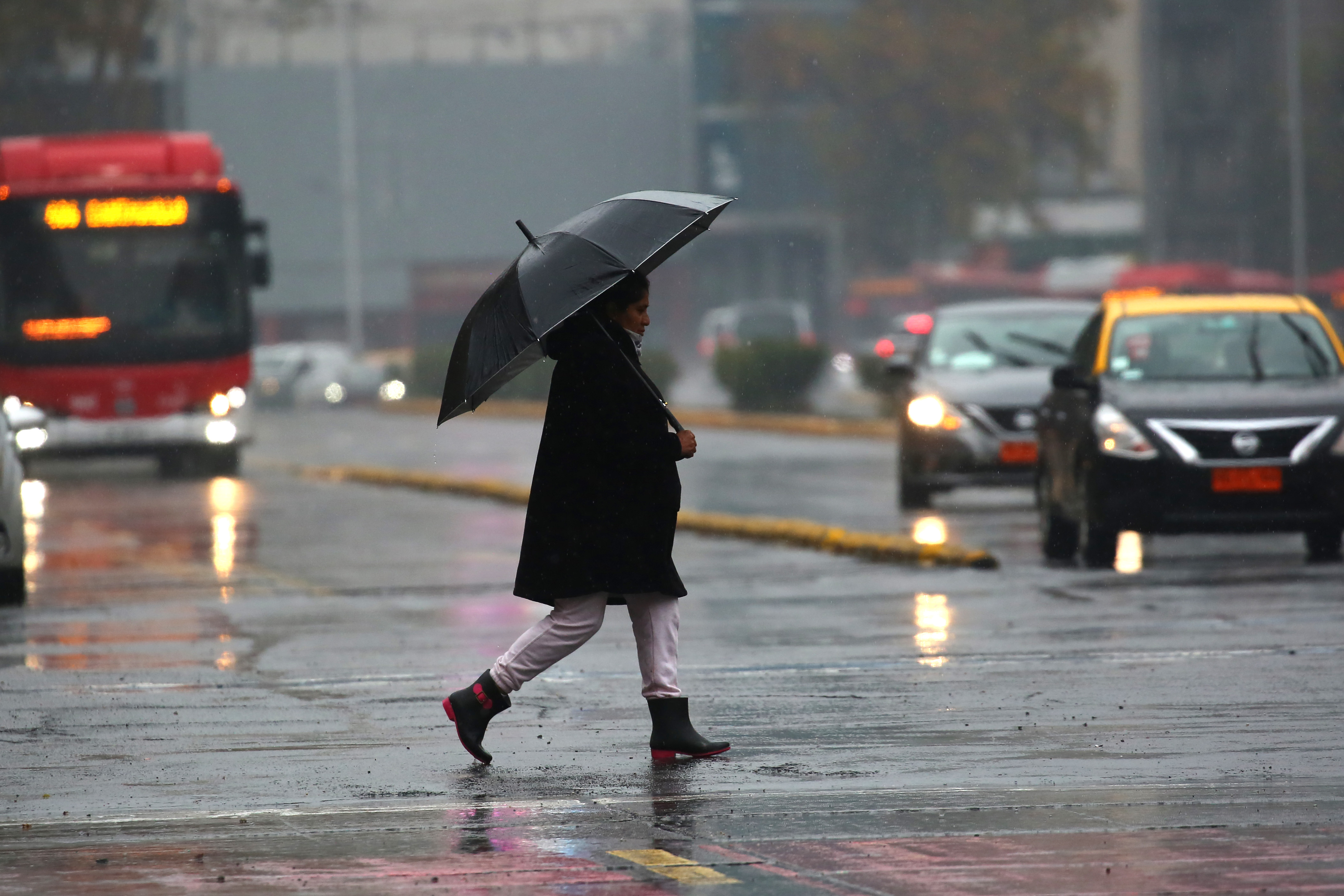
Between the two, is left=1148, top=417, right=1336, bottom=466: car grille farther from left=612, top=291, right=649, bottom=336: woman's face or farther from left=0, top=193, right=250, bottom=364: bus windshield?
left=0, top=193, right=250, bottom=364: bus windshield

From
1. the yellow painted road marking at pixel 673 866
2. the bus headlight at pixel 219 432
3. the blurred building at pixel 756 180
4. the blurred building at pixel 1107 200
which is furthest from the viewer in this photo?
the blurred building at pixel 1107 200

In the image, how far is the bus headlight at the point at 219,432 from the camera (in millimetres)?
26375

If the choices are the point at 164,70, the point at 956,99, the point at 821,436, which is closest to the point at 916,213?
the point at 956,99

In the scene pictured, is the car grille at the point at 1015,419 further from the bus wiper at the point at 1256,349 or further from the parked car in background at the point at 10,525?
the parked car in background at the point at 10,525

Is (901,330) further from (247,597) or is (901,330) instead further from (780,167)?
(247,597)

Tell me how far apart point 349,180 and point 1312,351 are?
2346 inches

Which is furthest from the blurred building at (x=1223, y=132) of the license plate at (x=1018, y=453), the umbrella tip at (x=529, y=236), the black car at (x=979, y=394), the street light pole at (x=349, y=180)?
the umbrella tip at (x=529, y=236)

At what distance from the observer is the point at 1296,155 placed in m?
58.8

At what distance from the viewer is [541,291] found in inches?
299

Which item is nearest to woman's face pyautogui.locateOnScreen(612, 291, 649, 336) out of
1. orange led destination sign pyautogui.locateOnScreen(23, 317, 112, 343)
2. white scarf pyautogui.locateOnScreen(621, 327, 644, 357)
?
white scarf pyautogui.locateOnScreen(621, 327, 644, 357)

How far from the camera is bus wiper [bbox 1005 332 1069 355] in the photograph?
A: 64.3 feet

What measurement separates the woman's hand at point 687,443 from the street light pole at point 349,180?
61411 millimetres

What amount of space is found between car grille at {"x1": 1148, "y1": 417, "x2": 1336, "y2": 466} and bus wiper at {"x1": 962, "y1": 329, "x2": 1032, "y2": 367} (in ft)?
18.6


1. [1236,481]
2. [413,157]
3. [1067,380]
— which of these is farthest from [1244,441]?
[413,157]
